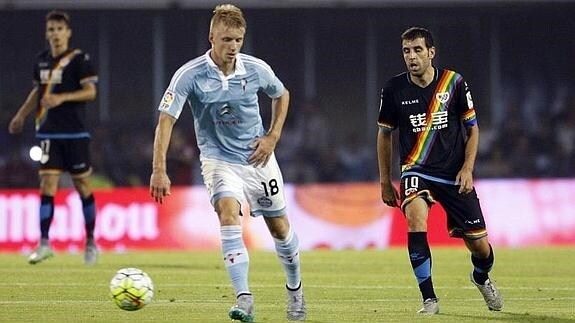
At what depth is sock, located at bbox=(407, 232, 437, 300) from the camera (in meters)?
11.2

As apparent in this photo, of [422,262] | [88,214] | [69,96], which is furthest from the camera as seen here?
[88,214]

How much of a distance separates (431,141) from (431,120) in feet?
0.53

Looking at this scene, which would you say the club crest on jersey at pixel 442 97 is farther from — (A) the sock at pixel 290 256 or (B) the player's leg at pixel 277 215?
(A) the sock at pixel 290 256

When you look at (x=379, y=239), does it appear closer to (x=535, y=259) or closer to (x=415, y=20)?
(x=535, y=259)

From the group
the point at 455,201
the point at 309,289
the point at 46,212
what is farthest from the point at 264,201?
the point at 46,212

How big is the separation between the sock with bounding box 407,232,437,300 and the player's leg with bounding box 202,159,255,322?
1.42m

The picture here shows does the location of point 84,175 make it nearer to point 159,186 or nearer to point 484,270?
point 484,270

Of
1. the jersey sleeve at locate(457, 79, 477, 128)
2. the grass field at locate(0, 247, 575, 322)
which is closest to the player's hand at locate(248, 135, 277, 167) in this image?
the grass field at locate(0, 247, 575, 322)

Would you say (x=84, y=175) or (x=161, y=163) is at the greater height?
(x=161, y=163)

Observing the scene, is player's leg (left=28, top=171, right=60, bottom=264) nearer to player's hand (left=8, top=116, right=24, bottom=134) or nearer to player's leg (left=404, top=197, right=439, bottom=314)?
player's hand (left=8, top=116, right=24, bottom=134)

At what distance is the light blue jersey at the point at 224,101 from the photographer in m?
10.6

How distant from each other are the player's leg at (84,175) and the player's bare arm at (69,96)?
1.88 ft

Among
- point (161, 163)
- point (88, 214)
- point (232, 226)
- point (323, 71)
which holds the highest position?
point (323, 71)

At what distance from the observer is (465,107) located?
11.6 m
